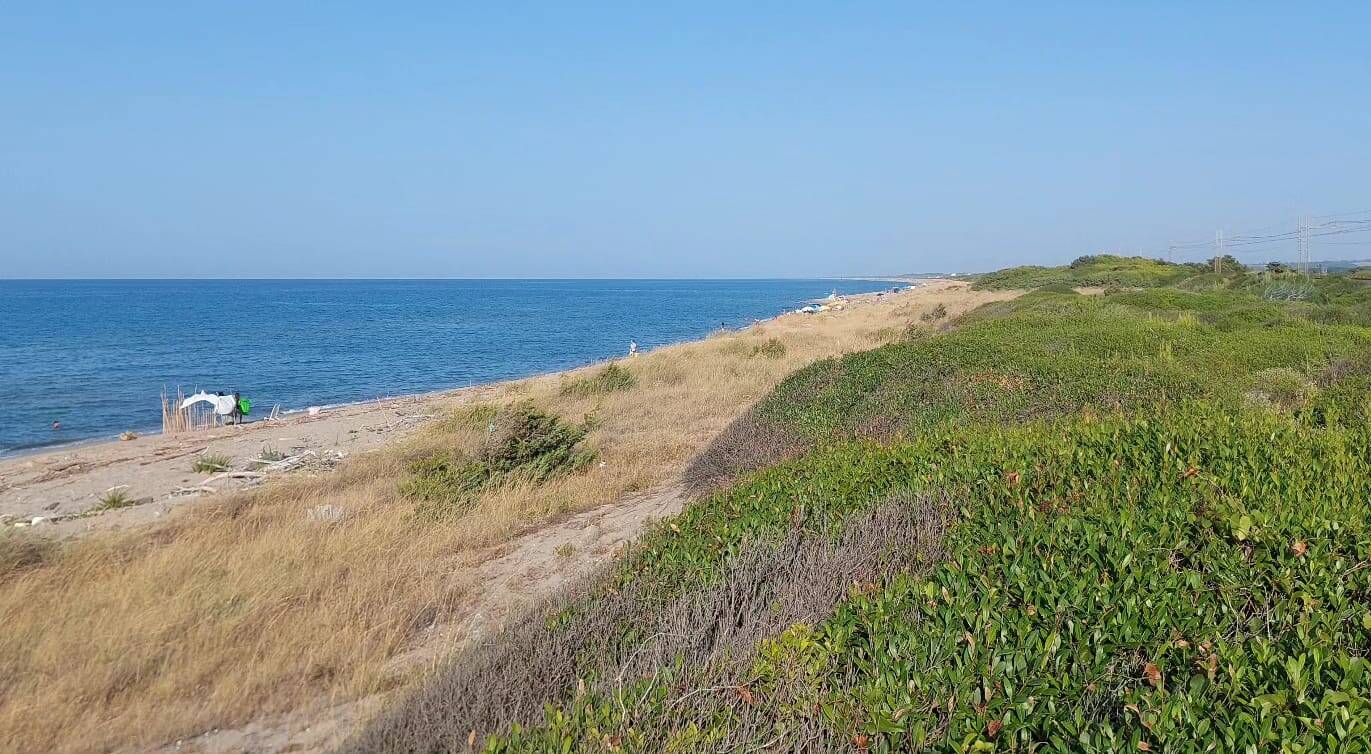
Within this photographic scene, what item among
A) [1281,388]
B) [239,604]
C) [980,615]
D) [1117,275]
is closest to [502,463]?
[239,604]

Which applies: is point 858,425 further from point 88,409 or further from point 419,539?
point 88,409

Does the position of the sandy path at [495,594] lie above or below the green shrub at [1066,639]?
below

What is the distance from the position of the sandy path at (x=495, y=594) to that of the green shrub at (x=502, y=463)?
1320mm

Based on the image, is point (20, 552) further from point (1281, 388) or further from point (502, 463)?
point (1281, 388)

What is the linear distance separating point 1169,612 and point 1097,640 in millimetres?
373

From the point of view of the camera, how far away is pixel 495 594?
6.72 m

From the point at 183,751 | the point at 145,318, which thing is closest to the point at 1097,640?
the point at 183,751

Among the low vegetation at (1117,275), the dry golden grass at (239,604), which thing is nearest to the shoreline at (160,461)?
the dry golden grass at (239,604)

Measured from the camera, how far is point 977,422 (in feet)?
29.3

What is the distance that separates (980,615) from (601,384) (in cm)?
1692

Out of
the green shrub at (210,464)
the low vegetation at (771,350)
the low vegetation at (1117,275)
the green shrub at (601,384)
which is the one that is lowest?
the green shrub at (210,464)

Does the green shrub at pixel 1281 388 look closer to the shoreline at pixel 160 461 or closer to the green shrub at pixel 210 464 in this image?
the shoreline at pixel 160 461

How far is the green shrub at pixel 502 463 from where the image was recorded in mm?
9523

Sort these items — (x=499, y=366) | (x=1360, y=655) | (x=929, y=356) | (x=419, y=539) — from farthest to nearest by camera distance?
1. (x=499, y=366)
2. (x=929, y=356)
3. (x=419, y=539)
4. (x=1360, y=655)
